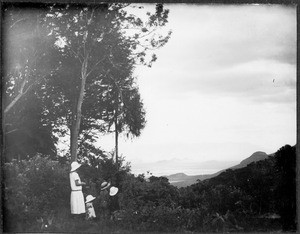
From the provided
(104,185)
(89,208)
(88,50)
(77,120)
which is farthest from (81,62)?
(89,208)

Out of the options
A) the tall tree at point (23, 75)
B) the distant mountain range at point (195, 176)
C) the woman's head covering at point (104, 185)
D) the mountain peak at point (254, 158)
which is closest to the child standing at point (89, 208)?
the woman's head covering at point (104, 185)

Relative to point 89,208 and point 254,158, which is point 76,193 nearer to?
point 89,208

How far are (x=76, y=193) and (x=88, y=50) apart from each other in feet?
4.55

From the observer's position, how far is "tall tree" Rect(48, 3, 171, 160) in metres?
6.70

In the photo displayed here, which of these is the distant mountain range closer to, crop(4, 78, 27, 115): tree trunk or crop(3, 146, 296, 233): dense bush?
crop(3, 146, 296, 233): dense bush

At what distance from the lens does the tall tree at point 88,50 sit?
670cm

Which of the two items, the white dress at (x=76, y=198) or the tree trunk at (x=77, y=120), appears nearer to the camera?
the white dress at (x=76, y=198)

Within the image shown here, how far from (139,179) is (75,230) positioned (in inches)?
30.9

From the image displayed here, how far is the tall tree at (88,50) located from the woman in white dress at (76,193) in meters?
0.13

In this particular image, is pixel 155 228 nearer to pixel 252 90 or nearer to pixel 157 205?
pixel 157 205

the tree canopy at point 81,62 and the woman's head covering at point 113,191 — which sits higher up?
the tree canopy at point 81,62

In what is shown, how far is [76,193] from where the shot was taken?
6.67 metres

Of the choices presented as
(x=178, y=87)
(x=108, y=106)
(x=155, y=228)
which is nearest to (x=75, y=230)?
(x=155, y=228)

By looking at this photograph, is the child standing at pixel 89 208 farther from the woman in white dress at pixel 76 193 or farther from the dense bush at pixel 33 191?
the dense bush at pixel 33 191
